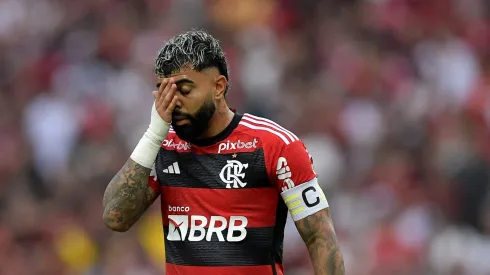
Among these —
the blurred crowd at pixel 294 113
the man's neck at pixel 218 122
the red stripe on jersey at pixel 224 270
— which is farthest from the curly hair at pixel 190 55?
the blurred crowd at pixel 294 113

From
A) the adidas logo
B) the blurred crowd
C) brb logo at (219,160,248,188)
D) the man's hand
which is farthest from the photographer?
the blurred crowd

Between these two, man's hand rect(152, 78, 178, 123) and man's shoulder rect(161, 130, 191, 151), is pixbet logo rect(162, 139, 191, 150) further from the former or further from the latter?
man's hand rect(152, 78, 178, 123)

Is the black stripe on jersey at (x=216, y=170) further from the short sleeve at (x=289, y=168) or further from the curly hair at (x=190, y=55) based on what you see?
the curly hair at (x=190, y=55)

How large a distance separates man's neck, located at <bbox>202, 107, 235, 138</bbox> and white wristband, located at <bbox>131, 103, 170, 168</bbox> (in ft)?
0.72

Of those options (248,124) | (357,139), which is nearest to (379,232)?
(357,139)

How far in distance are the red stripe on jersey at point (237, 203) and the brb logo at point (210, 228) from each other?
21mm

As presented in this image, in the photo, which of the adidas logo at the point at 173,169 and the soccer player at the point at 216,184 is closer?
the soccer player at the point at 216,184

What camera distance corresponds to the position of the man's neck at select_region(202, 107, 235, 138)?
5.66 m

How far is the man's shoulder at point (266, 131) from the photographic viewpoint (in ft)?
18.3

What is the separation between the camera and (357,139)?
41.7 ft

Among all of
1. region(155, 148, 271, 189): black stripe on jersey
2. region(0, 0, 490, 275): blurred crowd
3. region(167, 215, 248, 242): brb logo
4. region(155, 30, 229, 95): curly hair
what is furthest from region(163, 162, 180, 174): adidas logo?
region(0, 0, 490, 275): blurred crowd

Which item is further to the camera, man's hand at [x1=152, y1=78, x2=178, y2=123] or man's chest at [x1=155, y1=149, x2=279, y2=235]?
man's chest at [x1=155, y1=149, x2=279, y2=235]

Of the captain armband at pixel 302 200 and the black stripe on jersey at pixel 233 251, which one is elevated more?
the captain armband at pixel 302 200

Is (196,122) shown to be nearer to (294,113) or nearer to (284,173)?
(284,173)
